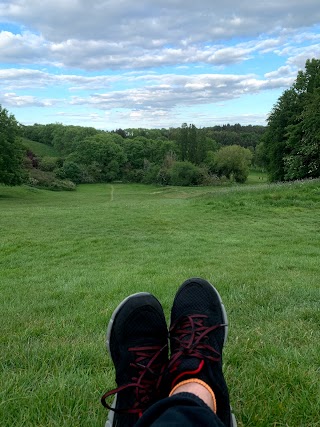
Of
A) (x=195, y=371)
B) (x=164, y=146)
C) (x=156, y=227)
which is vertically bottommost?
(x=156, y=227)

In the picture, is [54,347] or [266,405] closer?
[266,405]

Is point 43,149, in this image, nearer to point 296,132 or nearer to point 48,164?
point 48,164

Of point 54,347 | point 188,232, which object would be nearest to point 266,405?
point 54,347

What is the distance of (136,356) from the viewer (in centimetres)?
196

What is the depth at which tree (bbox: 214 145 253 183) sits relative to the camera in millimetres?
68000

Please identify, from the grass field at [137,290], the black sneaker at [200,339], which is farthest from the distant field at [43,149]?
the black sneaker at [200,339]

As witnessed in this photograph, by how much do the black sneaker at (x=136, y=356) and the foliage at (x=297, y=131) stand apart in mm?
29377

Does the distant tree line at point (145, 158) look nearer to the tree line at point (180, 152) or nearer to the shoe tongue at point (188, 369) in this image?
the tree line at point (180, 152)

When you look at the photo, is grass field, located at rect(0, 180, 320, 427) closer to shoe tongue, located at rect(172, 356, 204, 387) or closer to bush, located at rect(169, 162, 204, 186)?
shoe tongue, located at rect(172, 356, 204, 387)

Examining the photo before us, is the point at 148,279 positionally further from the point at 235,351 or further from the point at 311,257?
the point at 311,257

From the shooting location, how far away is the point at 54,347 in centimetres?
243

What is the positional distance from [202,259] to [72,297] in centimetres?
320

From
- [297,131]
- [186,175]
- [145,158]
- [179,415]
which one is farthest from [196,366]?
[145,158]

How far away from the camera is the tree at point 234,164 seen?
68000 mm
